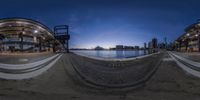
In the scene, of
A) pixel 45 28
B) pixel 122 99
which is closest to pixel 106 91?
pixel 122 99

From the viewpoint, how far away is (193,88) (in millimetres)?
7051

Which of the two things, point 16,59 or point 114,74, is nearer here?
point 114,74

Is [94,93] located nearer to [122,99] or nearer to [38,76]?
[122,99]

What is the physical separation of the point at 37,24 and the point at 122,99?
1532cm

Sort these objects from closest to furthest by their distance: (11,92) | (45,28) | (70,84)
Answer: (11,92) < (70,84) < (45,28)

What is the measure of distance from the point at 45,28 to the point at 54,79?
13686 millimetres

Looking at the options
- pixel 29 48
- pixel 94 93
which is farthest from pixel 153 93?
pixel 29 48

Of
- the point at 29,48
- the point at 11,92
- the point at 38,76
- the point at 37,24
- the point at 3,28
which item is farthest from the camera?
the point at 29,48

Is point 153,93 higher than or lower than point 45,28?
lower

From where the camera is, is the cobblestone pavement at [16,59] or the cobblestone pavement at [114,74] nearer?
the cobblestone pavement at [114,74]

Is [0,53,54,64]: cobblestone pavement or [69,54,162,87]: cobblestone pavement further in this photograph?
[0,53,54,64]: cobblestone pavement

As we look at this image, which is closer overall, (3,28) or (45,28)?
(3,28)

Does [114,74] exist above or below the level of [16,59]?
below

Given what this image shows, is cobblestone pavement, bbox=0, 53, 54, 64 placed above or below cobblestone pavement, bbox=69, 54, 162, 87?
above
